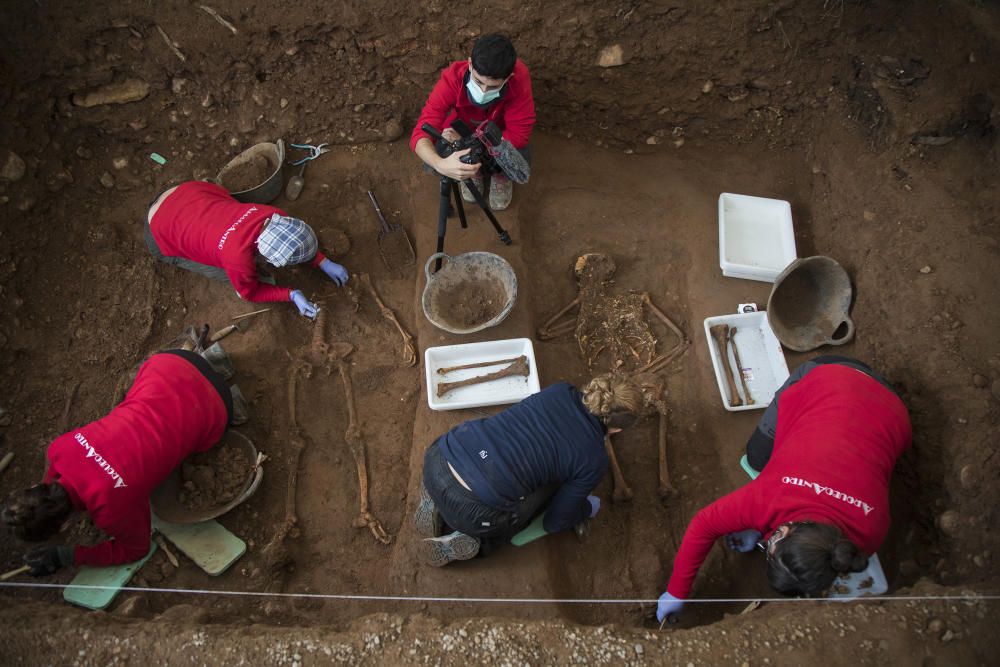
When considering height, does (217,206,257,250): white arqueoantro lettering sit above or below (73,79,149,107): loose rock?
below

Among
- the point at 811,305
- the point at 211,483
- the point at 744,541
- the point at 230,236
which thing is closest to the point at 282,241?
the point at 230,236

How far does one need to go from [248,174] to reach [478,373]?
243cm

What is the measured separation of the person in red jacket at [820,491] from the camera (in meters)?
2.67

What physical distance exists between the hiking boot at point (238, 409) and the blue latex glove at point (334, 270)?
103 cm

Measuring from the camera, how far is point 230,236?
156 inches

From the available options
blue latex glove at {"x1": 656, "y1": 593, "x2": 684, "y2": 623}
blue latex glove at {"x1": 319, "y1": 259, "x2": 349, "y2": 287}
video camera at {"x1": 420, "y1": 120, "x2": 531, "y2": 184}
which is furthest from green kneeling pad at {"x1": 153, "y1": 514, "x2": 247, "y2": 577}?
video camera at {"x1": 420, "y1": 120, "x2": 531, "y2": 184}

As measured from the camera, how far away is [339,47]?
4672 millimetres

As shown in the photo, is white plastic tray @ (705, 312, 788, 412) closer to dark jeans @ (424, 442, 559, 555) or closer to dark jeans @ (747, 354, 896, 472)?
dark jeans @ (747, 354, 896, 472)

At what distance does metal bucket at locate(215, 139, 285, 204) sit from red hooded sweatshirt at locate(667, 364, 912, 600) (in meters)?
3.82

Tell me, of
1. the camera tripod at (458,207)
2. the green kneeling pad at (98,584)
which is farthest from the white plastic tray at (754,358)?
the green kneeling pad at (98,584)


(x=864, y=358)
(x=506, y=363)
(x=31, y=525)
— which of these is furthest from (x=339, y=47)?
(x=864, y=358)

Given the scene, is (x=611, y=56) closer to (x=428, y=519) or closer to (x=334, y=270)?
(x=334, y=270)

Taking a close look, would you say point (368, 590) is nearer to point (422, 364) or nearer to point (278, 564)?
point (278, 564)

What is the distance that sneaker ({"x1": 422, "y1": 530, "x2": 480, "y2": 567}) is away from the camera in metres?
3.39
